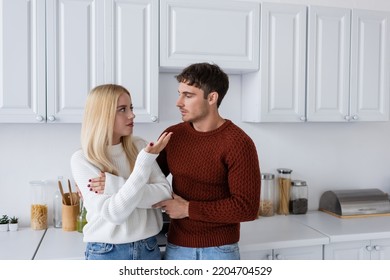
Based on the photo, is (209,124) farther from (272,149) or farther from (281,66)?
(272,149)

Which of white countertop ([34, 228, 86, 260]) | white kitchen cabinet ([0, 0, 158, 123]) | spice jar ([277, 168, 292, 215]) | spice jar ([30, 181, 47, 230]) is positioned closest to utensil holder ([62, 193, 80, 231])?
white countertop ([34, 228, 86, 260])

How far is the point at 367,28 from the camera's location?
8.61ft

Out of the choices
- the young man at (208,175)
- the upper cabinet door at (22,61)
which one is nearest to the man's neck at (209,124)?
the young man at (208,175)

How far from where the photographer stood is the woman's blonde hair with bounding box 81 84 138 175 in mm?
1620

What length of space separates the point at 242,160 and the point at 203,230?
1.07ft

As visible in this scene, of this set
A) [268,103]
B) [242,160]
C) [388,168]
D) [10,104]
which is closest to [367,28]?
[268,103]

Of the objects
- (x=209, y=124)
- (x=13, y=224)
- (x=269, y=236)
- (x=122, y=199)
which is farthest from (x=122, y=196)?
(x=13, y=224)

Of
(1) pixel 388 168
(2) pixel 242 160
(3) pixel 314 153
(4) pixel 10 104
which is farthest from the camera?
(1) pixel 388 168

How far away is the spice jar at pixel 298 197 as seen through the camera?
2.77m

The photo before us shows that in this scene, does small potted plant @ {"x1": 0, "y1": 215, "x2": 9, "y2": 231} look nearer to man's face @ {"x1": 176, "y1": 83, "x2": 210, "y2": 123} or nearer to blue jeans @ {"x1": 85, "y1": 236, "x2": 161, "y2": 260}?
blue jeans @ {"x1": 85, "y1": 236, "x2": 161, "y2": 260}

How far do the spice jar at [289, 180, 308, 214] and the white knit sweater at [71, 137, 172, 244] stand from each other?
127 cm

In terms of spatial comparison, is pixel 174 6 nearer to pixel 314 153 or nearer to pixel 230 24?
pixel 230 24

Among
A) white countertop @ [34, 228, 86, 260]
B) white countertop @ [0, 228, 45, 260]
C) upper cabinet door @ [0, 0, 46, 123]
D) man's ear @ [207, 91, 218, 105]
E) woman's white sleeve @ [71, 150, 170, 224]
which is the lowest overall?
white countertop @ [0, 228, 45, 260]

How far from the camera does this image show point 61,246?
206cm
